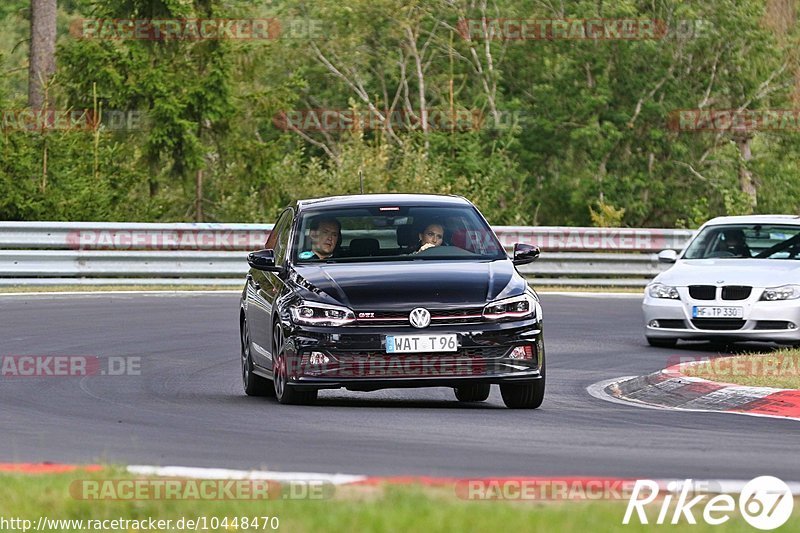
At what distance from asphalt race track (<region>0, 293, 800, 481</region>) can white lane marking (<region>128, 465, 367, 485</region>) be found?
29 cm

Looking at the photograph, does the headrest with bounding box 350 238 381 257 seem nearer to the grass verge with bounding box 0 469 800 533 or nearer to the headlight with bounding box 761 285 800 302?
the grass verge with bounding box 0 469 800 533

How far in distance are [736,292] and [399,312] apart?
7817 millimetres

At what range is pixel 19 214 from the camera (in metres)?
31.3

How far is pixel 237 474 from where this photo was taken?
26.5 feet

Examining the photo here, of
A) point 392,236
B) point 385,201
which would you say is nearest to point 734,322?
point 385,201

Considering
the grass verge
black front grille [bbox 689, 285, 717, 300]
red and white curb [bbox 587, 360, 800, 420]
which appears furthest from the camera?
black front grille [bbox 689, 285, 717, 300]

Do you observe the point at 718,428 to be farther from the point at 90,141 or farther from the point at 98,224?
the point at 90,141

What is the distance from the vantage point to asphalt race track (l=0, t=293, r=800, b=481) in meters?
8.97

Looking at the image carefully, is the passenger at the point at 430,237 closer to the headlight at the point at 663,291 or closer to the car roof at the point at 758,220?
the headlight at the point at 663,291

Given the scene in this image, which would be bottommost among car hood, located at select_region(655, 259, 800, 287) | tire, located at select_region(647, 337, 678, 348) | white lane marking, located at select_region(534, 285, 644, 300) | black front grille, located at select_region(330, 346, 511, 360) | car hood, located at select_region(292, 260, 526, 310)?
white lane marking, located at select_region(534, 285, 644, 300)

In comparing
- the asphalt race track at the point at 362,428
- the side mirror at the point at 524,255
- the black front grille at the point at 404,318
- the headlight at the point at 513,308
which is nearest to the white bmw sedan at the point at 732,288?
the asphalt race track at the point at 362,428

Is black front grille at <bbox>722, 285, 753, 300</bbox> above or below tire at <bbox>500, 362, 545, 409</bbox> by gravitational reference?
below

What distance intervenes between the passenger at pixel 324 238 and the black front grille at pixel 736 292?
6781 millimetres

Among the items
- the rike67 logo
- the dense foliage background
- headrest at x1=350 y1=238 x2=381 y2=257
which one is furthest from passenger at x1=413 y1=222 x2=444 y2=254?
the dense foliage background
